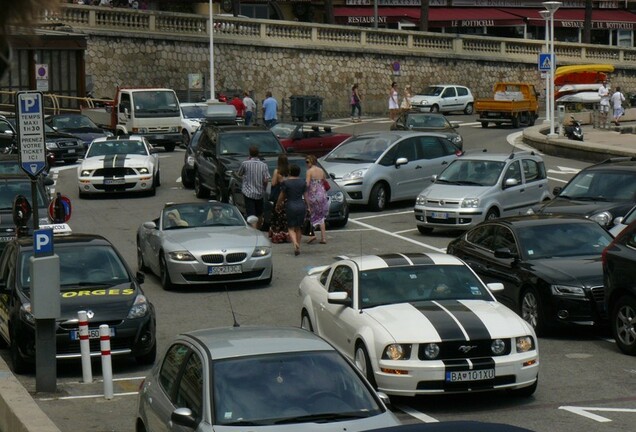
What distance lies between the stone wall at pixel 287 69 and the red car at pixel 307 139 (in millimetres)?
23474

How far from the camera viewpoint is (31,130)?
520 inches

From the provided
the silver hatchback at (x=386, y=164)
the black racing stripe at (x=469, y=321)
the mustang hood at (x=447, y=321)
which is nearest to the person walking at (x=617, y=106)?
the silver hatchback at (x=386, y=164)

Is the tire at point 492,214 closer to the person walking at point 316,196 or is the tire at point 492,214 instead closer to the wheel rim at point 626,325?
the person walking at point 316,196

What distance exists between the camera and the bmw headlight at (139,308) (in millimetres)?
14731

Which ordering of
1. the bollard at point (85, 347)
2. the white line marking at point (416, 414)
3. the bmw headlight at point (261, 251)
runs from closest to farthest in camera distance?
the white line marking at point (416, 414)
the bollard at point (85, 347)
the bmw headlight at point (261, 251)

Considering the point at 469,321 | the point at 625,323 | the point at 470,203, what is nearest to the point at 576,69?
the point at 470,203

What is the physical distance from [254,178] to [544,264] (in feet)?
31.8

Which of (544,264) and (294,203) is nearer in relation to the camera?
(544,264)

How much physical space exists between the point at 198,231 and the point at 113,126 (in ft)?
83.8

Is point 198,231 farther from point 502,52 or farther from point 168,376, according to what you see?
point 502,52

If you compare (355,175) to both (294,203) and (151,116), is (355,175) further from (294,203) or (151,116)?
(151,116)

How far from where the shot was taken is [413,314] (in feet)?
41.7

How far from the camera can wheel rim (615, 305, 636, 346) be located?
1445 centimetres

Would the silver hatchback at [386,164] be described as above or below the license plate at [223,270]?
above
